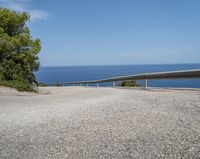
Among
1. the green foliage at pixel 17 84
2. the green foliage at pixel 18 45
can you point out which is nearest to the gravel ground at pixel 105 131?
the green foliage at pixel 17 84

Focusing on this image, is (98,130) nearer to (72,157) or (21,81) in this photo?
(72,157)

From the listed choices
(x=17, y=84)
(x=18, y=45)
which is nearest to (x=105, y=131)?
(x=17, y=84)

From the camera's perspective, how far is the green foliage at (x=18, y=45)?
18609 mm

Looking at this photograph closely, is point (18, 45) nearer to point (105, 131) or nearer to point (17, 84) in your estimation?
point (17, 84)

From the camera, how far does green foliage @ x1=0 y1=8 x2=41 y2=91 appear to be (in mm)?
18609

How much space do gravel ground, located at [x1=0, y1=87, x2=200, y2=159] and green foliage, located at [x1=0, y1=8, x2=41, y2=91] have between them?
1079 cm

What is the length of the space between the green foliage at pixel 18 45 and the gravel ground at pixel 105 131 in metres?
10.8

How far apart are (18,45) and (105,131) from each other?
16395 mm

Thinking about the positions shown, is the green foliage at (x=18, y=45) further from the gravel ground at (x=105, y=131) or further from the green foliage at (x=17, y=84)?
the gravel ground at (x=105, y=131)

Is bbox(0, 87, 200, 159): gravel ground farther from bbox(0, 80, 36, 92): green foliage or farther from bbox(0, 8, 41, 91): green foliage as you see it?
bbox(0, 8, 41, 91): green foliage

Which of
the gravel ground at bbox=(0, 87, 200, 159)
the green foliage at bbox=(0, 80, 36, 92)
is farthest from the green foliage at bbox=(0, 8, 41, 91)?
the gravel ground at bbox=(0, 87, 200, 159)

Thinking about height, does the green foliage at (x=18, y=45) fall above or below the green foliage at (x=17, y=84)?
above

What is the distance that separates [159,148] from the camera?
4598 mm

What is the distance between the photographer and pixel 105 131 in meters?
5.73
